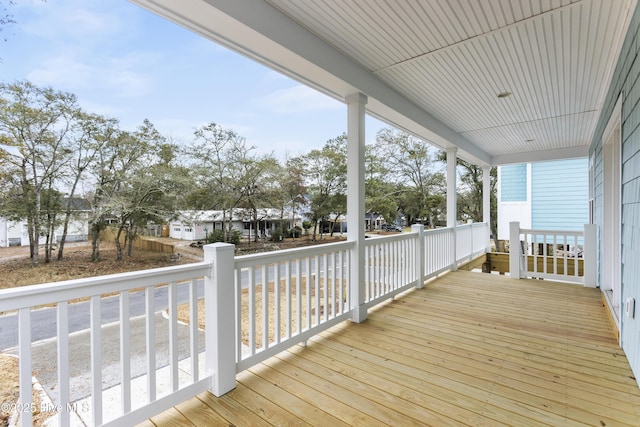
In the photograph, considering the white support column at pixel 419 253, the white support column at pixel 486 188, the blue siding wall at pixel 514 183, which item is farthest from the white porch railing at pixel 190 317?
the blue siding wall at pixel 514 183

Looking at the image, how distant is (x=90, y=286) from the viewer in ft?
4.87

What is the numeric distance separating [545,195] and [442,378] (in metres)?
8.61

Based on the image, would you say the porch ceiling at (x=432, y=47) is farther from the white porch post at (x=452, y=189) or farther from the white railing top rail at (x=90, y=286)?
the white railing top rail at (x=90, y=286)

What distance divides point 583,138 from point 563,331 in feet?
15.8

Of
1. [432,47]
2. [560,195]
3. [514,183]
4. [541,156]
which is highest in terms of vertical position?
[432,47]

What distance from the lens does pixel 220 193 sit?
237cm

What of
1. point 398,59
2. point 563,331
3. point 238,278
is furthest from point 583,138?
point 238,278

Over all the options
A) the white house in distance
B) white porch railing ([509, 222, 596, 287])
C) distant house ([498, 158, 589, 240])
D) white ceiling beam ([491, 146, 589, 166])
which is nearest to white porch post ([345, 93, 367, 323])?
the white house in distance

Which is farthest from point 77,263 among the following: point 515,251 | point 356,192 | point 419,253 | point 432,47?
point 515,251

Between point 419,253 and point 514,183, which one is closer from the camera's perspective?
point 419,253

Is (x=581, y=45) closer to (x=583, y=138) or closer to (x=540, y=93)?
(x=540, y=93)

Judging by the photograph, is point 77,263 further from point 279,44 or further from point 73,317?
point 279,44

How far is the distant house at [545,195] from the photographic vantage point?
8133 millimetres

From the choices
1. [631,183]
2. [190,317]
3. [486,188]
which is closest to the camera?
[190,317]
